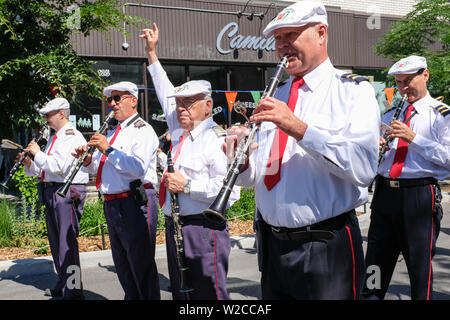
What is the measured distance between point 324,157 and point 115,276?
4.90 m

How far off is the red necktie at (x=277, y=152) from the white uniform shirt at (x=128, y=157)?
6.81 feet

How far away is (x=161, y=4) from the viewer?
14391mm

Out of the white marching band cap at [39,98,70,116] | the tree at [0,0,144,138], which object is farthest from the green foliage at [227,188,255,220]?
the white marching band cap at [39,98,70,116]

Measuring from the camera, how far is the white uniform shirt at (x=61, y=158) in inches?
210

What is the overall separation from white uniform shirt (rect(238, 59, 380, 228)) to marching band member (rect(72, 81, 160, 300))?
6.73 feet

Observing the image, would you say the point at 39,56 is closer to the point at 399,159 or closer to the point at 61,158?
the point at 61,158

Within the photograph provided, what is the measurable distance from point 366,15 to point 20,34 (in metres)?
14.1

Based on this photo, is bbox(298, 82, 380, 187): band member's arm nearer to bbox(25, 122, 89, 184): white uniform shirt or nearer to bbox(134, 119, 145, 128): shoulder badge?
bbox(134, 119, 145, 128): shoulder badge

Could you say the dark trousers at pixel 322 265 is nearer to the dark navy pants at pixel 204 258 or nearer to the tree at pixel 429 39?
the dark navy pants at pixel 204 258

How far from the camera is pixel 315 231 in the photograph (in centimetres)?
239

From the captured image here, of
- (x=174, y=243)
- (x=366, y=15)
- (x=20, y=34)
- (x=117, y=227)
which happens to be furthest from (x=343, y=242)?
(x=366, y=15)

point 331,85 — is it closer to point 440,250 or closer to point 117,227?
point 117,227

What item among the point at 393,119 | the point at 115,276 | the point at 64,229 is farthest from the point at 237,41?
the point at 393,119

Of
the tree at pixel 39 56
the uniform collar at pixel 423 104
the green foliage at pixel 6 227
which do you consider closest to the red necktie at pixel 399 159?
the uniform collar at pixel 423 104
